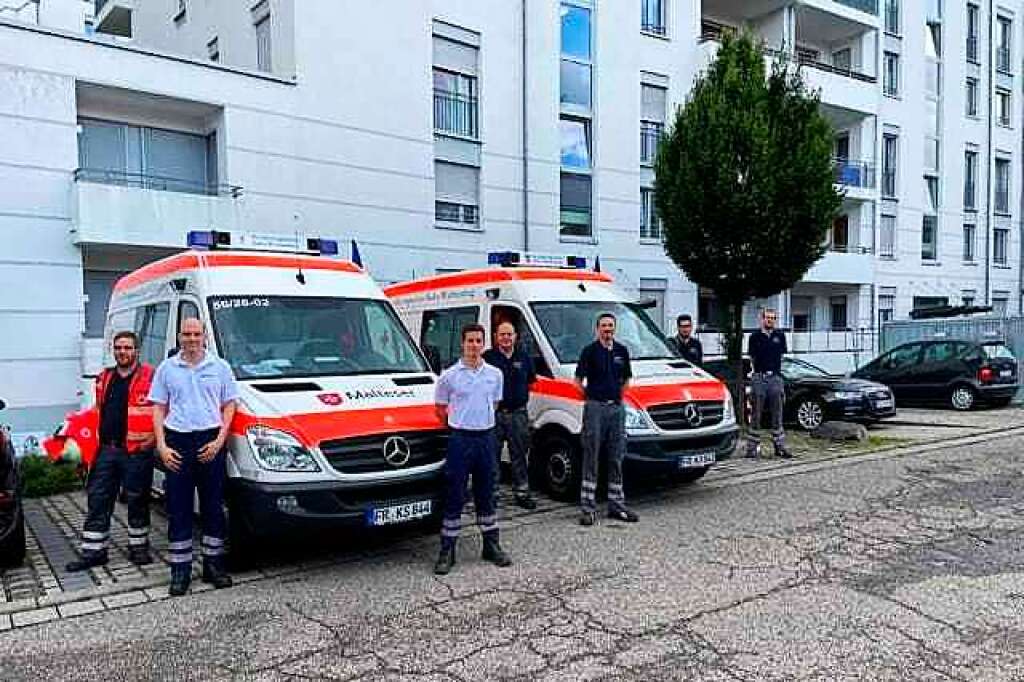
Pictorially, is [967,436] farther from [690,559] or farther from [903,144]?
[903,144]

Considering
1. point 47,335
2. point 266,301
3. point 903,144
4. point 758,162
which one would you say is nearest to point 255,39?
point 47,335

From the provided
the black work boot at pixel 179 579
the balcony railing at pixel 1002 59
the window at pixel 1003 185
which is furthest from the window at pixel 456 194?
the balcony railing at pixel 1002 59

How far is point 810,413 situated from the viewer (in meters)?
13.9

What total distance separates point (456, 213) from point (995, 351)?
476 inches

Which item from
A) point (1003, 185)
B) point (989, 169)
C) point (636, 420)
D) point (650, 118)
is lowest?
point (636, 420)

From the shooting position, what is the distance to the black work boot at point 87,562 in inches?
244

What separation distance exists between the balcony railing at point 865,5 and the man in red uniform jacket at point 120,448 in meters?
28.2

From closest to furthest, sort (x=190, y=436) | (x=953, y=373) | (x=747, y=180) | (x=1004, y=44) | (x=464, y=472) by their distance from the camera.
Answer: (x=190, y=436)
(x=464, y=472)
(x=747, y=180)
(x=953, y=373)
(x=1004, y=44)

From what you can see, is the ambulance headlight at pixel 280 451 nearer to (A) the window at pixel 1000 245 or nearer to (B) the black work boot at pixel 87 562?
(B) the black work boot at pixel 87 562

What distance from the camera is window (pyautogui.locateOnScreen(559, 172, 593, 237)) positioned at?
2055 centimetres

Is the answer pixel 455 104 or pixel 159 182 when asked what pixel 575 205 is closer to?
pixel 455 104

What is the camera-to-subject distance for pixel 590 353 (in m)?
7.39

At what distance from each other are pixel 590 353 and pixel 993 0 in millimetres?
34811

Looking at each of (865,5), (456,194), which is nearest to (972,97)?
(865,5)
